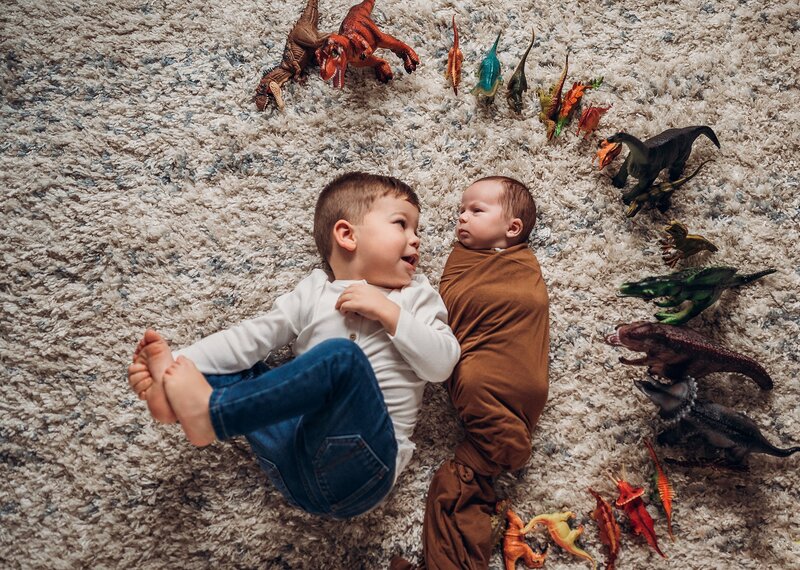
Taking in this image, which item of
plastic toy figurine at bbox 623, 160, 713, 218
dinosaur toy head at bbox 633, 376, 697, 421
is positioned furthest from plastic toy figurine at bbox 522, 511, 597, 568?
plastic toy figurine at bbox 623, 160, 713, 218

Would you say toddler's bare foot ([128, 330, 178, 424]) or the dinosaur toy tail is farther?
the dinosaur toy tail

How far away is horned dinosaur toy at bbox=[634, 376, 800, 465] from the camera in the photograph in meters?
1.04

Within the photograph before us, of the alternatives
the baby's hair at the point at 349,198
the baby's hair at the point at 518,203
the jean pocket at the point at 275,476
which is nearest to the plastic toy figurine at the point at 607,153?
the baby's hair at the point at 518,203

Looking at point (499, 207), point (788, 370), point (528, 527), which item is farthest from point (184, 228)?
point (788, 370)

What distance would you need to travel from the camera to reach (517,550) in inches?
41.8

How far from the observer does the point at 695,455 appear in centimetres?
113

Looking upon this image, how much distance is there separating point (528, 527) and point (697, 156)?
0.91 m

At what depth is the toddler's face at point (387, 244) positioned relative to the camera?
103 centimetres

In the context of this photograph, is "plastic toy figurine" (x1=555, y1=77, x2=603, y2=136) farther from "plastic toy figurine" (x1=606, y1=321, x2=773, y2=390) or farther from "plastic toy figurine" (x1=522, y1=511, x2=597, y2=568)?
"plastic toy figurine" (x1=522, y1=511, x2=597, y2=568)

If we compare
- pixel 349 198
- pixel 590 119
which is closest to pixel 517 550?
pixel 349 198

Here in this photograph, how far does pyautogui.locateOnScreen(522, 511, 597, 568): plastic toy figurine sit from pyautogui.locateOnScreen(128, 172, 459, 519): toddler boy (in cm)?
30

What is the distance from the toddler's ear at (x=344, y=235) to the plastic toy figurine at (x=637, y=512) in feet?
2.38

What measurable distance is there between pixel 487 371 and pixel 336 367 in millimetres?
318

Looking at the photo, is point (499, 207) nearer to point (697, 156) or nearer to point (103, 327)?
point (697, 156)
